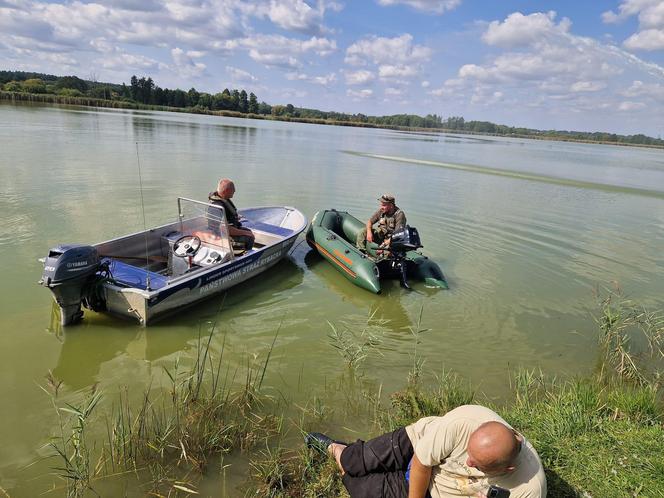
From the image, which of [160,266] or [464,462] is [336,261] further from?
[464,462]

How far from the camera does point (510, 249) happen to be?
1098 cm

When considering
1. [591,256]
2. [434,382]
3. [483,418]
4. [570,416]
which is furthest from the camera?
[591,256]

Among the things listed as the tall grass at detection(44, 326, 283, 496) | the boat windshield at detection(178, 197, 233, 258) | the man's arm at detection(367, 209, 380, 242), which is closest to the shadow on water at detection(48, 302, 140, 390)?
the tall grass at detection(44, 326, 283, 496)

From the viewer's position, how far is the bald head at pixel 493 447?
2201 mm

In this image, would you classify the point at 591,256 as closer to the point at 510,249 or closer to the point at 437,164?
the point at 510,249

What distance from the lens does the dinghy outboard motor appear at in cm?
798

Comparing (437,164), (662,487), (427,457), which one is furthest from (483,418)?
(437,164)

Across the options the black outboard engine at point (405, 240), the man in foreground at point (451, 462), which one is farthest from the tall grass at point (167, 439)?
the black outboard engine at point (405, 240)

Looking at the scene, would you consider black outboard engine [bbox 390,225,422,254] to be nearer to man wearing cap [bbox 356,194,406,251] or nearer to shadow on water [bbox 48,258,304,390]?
man wearing cap [bbox 356,194,406,251]

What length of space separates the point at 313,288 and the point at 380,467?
200 inches

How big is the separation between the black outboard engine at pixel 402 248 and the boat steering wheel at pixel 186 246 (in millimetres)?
3520

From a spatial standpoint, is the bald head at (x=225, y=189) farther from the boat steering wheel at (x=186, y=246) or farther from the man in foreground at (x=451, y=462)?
the man in foreground at (x=451, y=462)

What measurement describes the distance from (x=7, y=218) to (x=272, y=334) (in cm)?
752

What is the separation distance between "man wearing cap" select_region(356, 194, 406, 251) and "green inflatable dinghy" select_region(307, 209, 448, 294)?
214 mm
